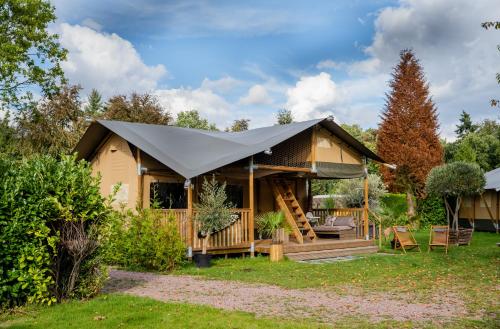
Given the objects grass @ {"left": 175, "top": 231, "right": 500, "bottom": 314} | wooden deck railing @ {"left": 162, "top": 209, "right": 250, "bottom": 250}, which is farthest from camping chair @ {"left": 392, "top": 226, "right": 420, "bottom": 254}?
wooden deck railing @ {"left": 162, "top": 209, "right": 250, "bottom": 250}

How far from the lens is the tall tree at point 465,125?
50.9 m

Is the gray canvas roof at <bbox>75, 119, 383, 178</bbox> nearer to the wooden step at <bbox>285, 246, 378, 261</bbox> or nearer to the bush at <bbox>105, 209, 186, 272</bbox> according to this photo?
the bush at <bbox>105, 209, 186, 272</bbox>

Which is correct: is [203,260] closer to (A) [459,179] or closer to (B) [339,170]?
(B) [339,170]

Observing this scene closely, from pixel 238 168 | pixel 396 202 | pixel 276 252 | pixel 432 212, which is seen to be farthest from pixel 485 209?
pixel 238 168

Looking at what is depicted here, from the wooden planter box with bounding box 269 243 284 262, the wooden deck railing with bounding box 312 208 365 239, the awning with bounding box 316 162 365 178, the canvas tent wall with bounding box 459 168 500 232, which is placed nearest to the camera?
the wooden planter box with bounding box 269 243 284 262

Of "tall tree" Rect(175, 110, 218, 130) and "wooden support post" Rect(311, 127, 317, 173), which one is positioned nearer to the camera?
"wooden support post" Rect(311, 127, 317, 173)

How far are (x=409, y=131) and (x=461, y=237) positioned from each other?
1521 cm

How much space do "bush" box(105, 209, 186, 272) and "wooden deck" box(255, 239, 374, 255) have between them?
2900 mm

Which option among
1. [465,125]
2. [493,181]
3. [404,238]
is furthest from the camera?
[465,125]

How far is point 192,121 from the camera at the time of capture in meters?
43.4

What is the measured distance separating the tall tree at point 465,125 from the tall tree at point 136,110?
34272mm

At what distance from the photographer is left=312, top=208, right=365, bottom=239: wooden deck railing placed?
1712 centimetres

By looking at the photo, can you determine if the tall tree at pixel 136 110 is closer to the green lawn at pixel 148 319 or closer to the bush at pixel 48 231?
the bush at pixel 48 231

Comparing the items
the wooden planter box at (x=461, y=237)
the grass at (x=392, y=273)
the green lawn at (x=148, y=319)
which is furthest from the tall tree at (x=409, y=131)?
the green lawn at (x=148, y=319)
